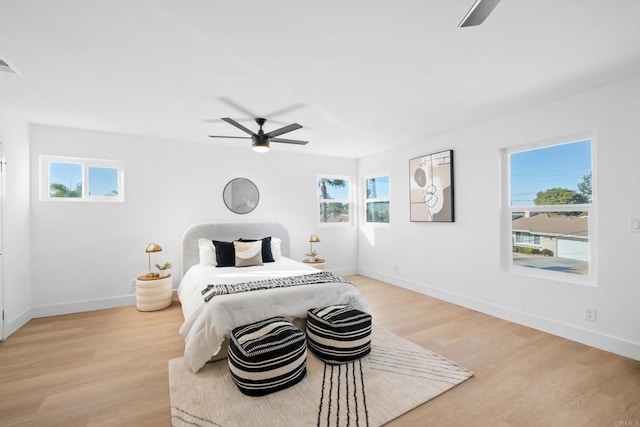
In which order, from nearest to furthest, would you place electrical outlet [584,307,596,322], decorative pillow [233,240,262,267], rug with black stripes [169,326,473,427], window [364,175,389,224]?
1. rug with black stripes [169,326,473,427]
2. electrical outlet [584,307,596,322]
3. decorative pillow [233,240,262,267]
4. window [364,175,389,224]

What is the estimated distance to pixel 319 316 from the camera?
2.67 m

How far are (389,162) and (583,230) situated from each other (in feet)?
9.81

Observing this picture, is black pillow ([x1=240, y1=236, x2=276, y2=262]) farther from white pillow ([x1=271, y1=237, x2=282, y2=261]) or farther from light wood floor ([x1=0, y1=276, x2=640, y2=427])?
light wood floor ([x1=0, y1=276, x2=640, y2=427])

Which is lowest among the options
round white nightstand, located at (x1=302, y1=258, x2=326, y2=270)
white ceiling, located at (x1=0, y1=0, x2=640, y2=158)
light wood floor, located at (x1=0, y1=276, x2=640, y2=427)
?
light wood floor, located at (x1=0, y1=276, x2=640, y2=427)

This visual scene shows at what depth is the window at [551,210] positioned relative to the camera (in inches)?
119

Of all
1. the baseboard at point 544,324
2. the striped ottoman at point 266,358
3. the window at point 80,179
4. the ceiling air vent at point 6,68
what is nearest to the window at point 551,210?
the baseboard at point 544,324

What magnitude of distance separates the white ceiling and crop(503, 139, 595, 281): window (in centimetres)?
66

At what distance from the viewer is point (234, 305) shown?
8.36ft

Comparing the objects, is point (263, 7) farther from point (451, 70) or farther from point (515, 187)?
point (515, 187)

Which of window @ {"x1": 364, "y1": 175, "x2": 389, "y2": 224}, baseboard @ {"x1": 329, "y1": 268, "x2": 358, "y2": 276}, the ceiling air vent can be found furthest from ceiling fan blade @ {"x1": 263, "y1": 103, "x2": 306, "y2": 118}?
baseboard @ {"x1": 329, "y1": 268, "x2": 358, "y2": 276}

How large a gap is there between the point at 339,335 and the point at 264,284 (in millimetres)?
912

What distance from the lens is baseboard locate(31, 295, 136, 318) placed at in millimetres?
3771

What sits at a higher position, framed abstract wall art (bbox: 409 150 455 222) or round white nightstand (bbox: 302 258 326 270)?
framed abstract wall art (bbox: 409 150 455 222)

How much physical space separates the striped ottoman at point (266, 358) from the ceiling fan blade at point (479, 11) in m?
2.27
